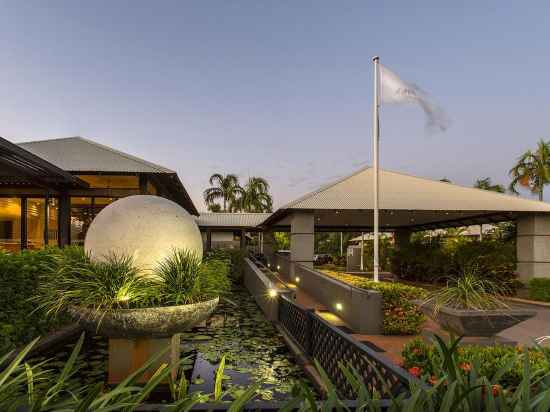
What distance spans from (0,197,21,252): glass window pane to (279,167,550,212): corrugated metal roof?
14.0m

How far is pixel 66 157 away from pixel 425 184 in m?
19.2

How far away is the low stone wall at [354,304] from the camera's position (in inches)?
346

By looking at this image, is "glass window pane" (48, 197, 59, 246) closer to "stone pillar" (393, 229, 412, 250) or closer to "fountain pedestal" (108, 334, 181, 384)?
"fountain pedestal" (108, 334, 181, 384)

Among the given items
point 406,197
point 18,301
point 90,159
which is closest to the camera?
point 18,301

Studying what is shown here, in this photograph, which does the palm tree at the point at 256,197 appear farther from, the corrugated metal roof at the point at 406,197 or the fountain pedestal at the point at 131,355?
the fountain pedestal at the point at 131,355

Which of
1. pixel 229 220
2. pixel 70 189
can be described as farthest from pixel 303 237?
pixel 229 220

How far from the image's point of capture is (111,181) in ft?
55.9

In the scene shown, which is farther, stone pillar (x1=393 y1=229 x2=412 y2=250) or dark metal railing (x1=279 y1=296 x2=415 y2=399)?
stone pillar (x1=393 y1=229 x2=412 y2=250)

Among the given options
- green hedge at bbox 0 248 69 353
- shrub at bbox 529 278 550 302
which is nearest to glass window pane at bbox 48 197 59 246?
green hedge at bbox 0 248 69 353

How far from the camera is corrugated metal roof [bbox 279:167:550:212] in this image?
15.7m

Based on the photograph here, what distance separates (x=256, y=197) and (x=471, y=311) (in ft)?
165

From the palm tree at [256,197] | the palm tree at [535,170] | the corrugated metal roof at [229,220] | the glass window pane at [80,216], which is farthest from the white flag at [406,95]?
the palm tree at [256,197]

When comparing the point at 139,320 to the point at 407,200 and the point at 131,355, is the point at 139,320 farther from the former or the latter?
the point at 407,200

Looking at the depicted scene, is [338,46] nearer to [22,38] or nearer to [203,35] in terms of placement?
[203,35]
